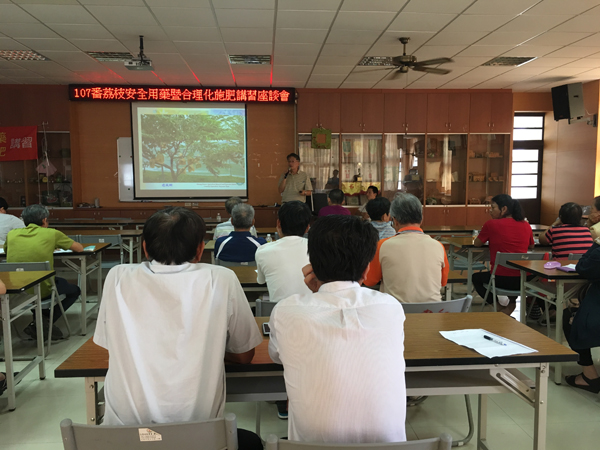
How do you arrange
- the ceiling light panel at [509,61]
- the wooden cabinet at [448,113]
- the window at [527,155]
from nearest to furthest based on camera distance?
1. the ceiling light panel at [509,61]
2. the wooden cabinet at [448,113]
3. the window at [527,155]

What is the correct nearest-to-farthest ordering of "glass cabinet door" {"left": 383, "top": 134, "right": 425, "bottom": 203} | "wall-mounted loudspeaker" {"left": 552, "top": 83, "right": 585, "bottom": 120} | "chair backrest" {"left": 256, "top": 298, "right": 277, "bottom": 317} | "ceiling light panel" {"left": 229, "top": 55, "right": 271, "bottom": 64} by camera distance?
"chair backrest" {"left": 256, "top": 298, "right": 277, "bottom": 317} → "ceiling light panel" {"left": 229, "top": 55, "right": 271, "bottom": 64} → "wall-mounted loudspeaker" {"left": 552, "top": 83, "right": 585, "bottom": 120} → "glass cabinet door" {"left": 383, "top": 134, "right": 425, "bottom": 203}

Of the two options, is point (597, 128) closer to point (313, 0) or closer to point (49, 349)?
point (313, 0)

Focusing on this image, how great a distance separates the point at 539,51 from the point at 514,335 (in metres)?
5.54

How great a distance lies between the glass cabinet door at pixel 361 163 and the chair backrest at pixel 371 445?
298 inches

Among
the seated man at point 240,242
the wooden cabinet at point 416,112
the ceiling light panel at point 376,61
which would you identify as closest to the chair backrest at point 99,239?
the seated man at point 240,242

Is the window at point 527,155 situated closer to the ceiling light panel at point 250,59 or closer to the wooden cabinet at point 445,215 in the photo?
the wooden cabinet at point 445,215

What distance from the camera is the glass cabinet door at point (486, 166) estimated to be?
8.58 metres

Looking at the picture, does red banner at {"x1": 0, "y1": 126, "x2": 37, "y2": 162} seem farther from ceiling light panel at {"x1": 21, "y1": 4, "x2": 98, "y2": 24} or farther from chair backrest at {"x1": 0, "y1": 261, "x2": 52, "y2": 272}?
chair backrest at {"x1": 0, "y1": 261, "x2": 52, "y2": 272}

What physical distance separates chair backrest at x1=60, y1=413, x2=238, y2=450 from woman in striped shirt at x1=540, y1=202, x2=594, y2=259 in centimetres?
358

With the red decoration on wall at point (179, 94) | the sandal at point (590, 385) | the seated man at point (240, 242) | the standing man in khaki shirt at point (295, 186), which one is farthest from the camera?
the standing man in khaki shirt at point (295, 186)

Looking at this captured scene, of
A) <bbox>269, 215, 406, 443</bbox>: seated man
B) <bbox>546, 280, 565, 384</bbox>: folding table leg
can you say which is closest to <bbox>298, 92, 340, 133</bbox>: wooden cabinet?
<bbox>546, 280, 565, 384</bbox>: folding table leg

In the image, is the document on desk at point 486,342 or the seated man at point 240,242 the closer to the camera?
the document on desk at point 486,342

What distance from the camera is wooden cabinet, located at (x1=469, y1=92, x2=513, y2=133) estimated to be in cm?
844

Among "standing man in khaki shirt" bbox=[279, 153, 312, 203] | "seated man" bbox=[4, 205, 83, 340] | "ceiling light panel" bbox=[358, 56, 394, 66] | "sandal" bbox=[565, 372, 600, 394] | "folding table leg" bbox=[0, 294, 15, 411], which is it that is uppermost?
"ceiling light panel" bbox=[358, 56, 394, 66]
